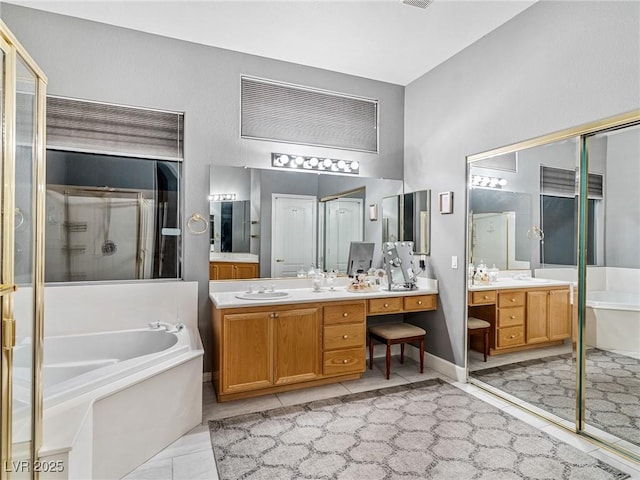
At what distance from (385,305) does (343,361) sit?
2.07ft

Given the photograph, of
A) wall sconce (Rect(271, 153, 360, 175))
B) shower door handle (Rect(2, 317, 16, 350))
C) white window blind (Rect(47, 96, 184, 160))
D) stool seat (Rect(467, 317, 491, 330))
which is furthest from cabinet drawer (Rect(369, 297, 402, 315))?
shower door handle (Rect(2, 317, 16, 350))

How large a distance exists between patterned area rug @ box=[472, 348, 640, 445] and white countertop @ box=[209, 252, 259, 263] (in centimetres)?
242

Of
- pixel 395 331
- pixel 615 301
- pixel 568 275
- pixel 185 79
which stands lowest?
pixel 395 331

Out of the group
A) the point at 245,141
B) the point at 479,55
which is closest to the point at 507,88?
the point at 479,55

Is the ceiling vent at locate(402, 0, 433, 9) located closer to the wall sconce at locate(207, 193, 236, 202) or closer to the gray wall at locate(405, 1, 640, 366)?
the gray wall at locate(405, 1, 640, 366)

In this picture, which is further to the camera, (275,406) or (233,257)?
(233,257)

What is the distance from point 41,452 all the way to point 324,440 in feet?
4.91

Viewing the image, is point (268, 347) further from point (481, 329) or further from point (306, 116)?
point (306, 116)

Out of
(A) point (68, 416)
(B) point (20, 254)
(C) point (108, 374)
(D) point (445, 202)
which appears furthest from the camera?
(D) point (445, 202)

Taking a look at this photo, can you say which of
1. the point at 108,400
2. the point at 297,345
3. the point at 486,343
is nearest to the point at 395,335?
the point at 486,343

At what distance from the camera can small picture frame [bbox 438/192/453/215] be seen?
11.6 ft

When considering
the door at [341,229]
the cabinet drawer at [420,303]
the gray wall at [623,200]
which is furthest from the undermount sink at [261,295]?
the gray wall at [623,200]

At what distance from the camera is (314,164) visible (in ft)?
12.2

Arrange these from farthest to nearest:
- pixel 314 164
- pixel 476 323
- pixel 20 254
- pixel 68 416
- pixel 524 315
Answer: pixel 314 164 → pixel 476 323 → pixel 524 315 → pixel 68 416 → pixel 20 254
